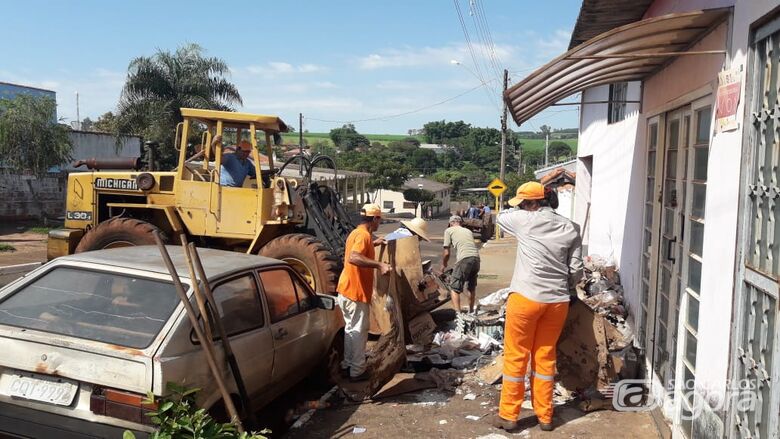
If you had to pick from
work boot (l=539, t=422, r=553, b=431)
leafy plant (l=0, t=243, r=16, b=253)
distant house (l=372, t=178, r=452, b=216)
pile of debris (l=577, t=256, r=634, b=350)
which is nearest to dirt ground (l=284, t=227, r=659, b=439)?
work boot (l=539, t=422, r=553, b=431)

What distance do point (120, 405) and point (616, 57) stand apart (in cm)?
405

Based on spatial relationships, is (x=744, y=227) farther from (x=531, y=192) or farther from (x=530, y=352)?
(x=530, y=352)

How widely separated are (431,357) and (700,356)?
3286 millimetres

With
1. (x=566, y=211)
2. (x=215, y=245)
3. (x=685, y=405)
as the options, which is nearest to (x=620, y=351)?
(x=685, y=405)

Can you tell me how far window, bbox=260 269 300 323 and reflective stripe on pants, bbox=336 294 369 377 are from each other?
2.46 feet

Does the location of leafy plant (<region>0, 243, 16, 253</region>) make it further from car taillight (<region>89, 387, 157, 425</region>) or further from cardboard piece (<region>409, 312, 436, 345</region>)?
car taillight (<region>89, 387, 157, 425</region>)

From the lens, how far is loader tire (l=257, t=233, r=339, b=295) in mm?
7980

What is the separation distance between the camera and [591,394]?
215 inches

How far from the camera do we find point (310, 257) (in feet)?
26.4

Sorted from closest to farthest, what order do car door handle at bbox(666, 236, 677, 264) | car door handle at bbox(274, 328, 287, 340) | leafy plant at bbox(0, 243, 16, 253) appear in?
car door handle at bbox(274, 328, 287, 340) → car door handle at bbox(666, 236, 677, 264) → leafy plant at bbox(0, 243, 16, 253)

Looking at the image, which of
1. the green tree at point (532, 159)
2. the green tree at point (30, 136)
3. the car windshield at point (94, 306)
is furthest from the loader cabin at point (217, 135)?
the green tree at point (532, 159)

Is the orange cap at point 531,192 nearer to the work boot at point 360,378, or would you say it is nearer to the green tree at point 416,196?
the work boot at point 360,378

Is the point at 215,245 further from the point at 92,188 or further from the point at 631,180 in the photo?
the point at 631,180

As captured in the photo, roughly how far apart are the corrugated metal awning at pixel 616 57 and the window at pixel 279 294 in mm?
2641
